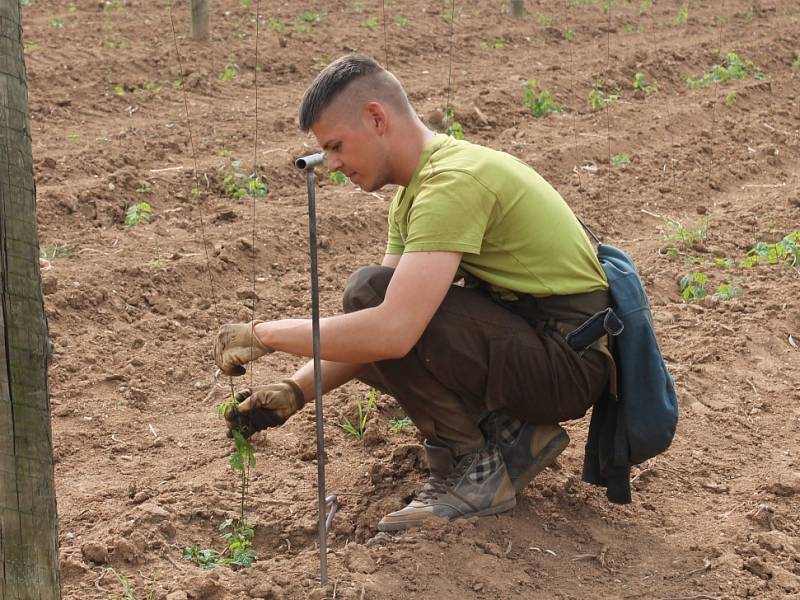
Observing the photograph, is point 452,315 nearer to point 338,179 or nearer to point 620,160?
point 338,179

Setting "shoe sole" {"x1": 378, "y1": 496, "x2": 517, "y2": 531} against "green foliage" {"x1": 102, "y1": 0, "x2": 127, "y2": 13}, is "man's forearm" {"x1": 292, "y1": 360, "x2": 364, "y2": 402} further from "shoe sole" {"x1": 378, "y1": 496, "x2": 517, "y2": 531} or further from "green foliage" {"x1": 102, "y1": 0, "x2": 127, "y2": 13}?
"green foliage" {"x1": 102, "y1": 0, "x2": 127, "y2": 13}

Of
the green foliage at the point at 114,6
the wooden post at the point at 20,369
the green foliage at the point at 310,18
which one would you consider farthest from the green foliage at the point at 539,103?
the wooden post at the point at 20,369

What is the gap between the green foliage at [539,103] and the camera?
8.05 m

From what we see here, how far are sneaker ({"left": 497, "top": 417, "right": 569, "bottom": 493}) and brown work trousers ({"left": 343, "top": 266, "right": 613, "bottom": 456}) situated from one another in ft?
0.25

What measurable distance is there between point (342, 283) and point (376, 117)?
7.93ft

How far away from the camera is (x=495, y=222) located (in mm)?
3035

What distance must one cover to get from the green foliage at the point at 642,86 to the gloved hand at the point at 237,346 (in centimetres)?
641

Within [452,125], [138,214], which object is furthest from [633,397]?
[452,125]

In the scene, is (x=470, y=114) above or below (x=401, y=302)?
below

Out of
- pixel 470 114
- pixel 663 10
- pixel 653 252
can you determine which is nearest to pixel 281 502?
pixel 653 252

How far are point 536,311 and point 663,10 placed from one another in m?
10.5

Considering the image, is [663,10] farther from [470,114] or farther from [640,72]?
[470,114]

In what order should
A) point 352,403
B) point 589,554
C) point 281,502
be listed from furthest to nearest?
1. point 352,403
2. point 281,502
3. point 589,554

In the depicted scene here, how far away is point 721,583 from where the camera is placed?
2.97m
